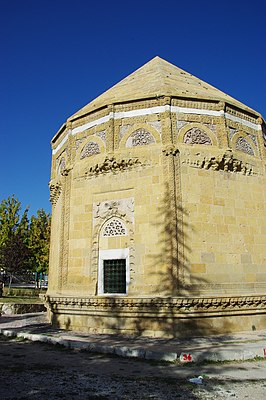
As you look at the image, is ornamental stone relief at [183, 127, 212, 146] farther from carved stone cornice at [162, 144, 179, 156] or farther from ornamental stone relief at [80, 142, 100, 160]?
ornamental stone relief at [80, 142, 100, 160]

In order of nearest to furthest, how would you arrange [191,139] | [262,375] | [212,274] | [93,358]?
[262,375] < [93,358] < [212,274] < [191,139]

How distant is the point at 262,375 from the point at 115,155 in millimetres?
7552

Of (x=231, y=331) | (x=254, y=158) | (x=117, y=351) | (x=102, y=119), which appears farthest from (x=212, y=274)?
(x=102, y=119)

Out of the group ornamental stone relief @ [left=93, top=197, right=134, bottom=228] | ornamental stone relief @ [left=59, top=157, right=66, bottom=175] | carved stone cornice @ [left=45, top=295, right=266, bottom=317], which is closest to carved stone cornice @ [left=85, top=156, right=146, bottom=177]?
ornamental stone relief @ [left=93, top=197, right=134, bottom=228]

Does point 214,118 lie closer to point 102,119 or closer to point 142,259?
point 102,119

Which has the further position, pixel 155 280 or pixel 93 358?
pixel 155 280

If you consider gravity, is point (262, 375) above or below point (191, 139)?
below

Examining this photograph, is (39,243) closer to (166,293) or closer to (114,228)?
(114,228)

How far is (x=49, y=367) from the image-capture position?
252 inches

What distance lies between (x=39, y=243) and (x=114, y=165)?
24.6 metres

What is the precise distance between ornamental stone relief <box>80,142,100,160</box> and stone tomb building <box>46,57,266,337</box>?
0.04 meters

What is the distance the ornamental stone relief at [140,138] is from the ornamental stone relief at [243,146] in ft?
10.4

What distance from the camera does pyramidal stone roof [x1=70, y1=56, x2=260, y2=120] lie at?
1148cm

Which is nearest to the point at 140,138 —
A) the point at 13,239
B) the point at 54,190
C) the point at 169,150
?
the point at 169,150
